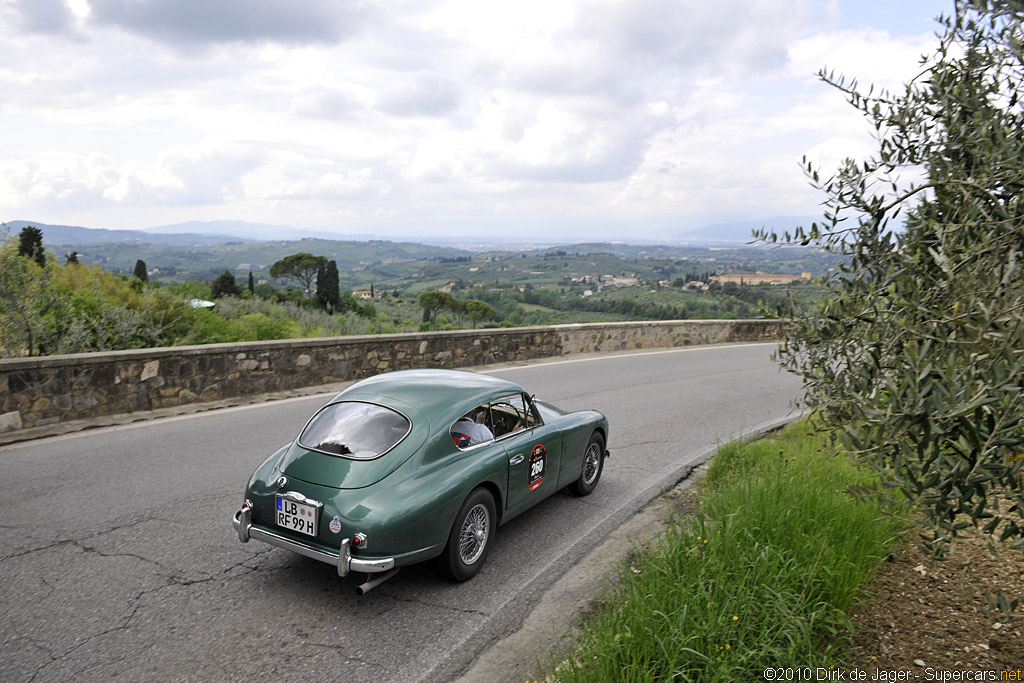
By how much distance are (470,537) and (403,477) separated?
72cm

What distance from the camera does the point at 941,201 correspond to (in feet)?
10.7

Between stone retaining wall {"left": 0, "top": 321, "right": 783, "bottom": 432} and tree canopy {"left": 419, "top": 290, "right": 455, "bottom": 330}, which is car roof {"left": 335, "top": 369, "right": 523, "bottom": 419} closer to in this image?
stone retaining wall {"left": 0, "top": 321, "right": 783, "bottom": 432}

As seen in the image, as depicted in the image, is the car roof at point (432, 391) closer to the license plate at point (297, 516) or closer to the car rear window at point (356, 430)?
the car rear window at point (356, 430)

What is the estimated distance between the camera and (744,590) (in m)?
3.56

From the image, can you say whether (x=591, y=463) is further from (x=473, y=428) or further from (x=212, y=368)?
(x=212, y=368)

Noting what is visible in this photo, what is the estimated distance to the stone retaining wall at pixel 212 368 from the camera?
7.67 m

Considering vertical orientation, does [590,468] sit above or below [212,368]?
below

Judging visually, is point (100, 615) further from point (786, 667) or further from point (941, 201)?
point (941, 201)

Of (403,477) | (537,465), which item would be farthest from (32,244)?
(403,477)

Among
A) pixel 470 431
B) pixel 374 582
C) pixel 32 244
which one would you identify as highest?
pixel 32 244

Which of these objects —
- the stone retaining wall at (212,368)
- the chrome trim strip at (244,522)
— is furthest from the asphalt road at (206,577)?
the stone retaining wall at (212,368)

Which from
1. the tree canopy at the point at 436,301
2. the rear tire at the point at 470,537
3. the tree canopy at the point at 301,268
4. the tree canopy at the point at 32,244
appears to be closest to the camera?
the rear tire at the point at 470,537

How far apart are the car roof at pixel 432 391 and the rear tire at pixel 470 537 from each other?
2.11ft

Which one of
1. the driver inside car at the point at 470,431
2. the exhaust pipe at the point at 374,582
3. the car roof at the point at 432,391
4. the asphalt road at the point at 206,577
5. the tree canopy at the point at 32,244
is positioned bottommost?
the asphalt road at the point at 206,577
